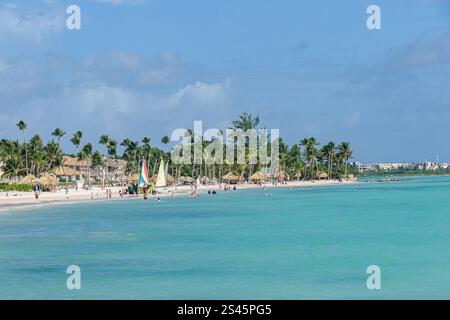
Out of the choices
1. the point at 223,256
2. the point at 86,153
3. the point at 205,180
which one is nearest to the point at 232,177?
the point at 205,180

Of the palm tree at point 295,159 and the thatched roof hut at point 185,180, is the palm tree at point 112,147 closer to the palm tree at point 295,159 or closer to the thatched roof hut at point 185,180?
the thatched roof hut at point 185,180

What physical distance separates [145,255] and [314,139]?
127009 millimetres

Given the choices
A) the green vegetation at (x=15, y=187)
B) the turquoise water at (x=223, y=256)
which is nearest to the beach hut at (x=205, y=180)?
the green vegetation at (x=15, y=187)

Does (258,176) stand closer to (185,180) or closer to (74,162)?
(185,180)

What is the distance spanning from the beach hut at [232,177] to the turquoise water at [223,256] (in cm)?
8196

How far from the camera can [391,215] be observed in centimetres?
4897

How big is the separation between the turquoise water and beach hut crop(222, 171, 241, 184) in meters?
82.0

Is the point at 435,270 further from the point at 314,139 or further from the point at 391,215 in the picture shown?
the point at 314,139

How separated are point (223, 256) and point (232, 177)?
335 ft

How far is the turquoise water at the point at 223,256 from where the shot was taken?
19.2 meters

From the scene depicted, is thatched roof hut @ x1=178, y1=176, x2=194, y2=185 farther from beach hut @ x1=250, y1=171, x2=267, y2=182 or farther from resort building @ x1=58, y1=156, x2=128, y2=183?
beach hut @ x1=250, y1=171, x2=267, y2=182

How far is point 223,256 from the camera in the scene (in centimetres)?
2634
